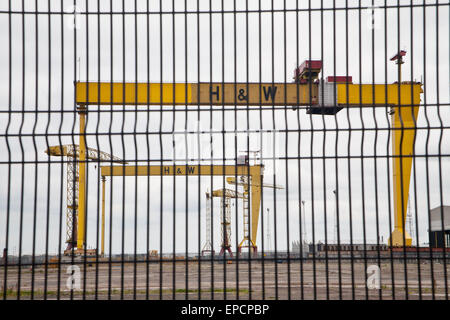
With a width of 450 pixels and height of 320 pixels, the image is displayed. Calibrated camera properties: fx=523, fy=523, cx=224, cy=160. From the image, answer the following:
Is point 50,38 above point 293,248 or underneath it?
above

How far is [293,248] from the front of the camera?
6031 cm

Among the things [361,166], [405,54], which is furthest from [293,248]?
[361,166]

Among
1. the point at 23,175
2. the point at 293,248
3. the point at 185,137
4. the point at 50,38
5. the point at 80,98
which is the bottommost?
the point at 293,248

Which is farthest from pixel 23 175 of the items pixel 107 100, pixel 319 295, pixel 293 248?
pixel 293 248

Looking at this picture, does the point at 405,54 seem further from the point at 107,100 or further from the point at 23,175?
the point at 23,175

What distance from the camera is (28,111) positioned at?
6.73m

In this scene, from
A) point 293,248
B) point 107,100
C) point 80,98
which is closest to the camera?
point 80,98

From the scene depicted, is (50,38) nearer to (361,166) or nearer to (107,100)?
(361,166)
